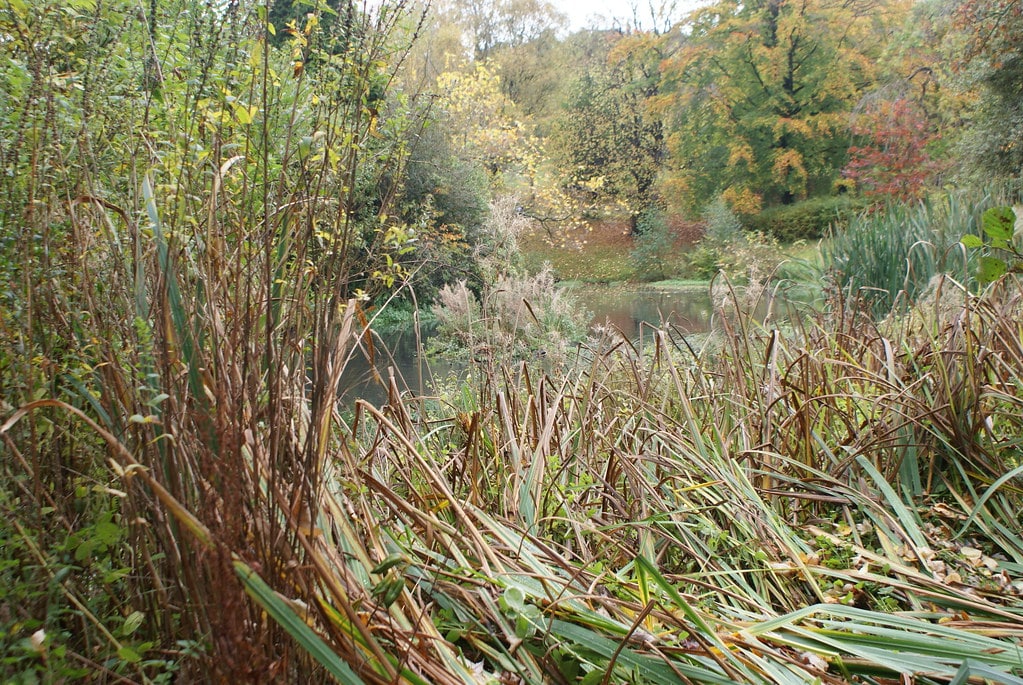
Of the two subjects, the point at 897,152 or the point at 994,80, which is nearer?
the point at 994,80

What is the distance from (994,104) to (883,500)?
36.3 ft

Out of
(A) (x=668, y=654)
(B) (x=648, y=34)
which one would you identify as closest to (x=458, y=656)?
(A) (x=668, y=654)

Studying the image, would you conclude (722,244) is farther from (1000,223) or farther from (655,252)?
(1000,223)

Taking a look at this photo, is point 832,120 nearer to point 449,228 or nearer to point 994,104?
point 994,104

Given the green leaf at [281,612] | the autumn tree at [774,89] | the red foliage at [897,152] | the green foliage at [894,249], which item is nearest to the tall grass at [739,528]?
the green leaf at [281,612]

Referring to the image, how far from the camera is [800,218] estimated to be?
20.1 metres

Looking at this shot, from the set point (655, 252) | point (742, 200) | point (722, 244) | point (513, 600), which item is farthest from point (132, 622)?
point (655, 252)

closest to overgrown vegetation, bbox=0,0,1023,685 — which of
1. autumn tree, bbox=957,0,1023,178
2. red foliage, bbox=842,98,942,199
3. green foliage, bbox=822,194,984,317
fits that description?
green foliage, bbox=822,194,984,317

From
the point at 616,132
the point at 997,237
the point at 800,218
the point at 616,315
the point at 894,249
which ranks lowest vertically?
the point at 616,315

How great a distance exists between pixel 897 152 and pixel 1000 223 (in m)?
17.4

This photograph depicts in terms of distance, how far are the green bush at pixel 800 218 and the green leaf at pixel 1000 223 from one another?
18.4 meters

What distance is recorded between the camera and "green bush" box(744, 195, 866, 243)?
19.6 metres

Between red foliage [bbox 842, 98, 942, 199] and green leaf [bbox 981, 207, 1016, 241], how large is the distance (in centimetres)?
1567

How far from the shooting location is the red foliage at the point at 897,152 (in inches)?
634
